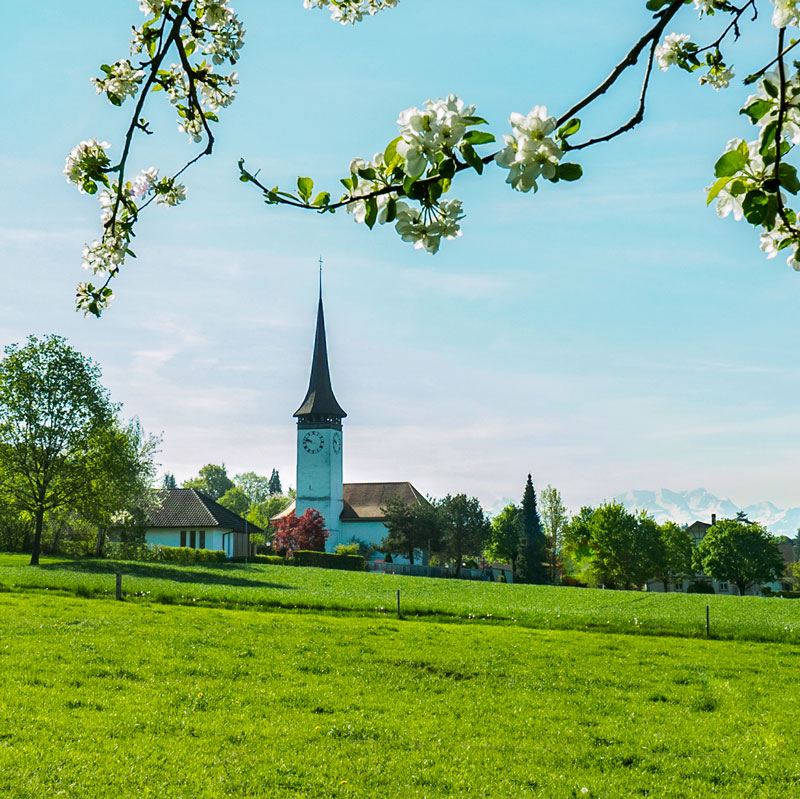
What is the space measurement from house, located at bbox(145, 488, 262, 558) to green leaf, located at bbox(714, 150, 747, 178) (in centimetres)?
6859

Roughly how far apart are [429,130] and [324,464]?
8692 cm

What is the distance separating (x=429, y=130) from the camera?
1.95 m

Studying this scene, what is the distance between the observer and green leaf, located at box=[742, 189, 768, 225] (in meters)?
1.99

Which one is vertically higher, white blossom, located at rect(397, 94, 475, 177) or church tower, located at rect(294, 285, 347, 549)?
church tower, located at rect(294, 285, 347, 549)

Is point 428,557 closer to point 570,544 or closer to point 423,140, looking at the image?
point 570,544

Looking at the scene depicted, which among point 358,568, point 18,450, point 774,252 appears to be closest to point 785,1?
point 774,252

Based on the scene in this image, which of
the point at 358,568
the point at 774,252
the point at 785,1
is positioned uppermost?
the point at 785,1

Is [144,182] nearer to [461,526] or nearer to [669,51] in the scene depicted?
[669,51]

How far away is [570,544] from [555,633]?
54.8m

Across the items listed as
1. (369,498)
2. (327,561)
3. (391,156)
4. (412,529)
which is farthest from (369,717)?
(369,498)

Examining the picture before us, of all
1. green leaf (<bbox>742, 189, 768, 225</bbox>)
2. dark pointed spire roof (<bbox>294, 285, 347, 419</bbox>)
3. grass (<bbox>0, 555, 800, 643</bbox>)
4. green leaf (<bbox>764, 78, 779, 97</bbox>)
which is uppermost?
dark pointed spire roof (<bbox>294, 285, 347, 419</bbox>)

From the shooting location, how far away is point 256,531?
77.7 meters

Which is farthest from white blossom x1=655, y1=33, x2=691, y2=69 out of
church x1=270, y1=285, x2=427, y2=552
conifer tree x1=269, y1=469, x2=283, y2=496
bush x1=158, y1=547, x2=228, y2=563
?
conifer tree x1=269, y1=469, x2=283, y2=496

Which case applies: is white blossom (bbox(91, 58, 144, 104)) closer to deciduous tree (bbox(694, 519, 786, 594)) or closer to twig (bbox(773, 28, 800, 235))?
twig (bbox(773, 28, 800, 235))
